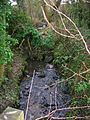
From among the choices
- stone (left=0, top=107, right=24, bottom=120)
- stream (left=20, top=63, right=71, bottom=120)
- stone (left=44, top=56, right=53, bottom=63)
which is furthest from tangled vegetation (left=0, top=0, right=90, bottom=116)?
stone (left=0, top=107, right=24, bottom=120)

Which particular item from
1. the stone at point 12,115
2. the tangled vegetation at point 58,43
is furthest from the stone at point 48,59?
the stone at point 12,115

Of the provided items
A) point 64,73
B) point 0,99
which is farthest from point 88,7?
point 0,99

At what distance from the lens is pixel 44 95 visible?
29.2 ft

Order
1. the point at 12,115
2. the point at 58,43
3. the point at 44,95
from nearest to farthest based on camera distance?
1. the point at 12,115
2. the point at 44,95
3. the point at 58,43

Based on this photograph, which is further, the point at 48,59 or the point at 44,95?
the point at 48,59

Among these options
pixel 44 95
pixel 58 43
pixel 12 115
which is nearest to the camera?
pixel 12 115

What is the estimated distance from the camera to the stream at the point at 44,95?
7836 mm

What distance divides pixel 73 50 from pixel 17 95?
2.82m

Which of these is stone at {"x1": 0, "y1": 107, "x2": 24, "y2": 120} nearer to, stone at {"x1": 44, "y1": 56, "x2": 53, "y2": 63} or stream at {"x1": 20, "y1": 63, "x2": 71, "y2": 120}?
stream at {"x1": 20, "y1": 63, "x2": 71, "y2": 120}

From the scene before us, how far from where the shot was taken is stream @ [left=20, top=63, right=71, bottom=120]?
25.7 ft

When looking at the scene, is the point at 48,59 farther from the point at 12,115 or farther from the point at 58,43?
the point at 12,115

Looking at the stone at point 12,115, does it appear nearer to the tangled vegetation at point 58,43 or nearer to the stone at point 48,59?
the tangled vegetation at point 58,43

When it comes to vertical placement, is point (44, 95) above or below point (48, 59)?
below

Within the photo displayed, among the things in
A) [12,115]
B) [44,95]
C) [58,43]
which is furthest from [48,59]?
[12,115]
